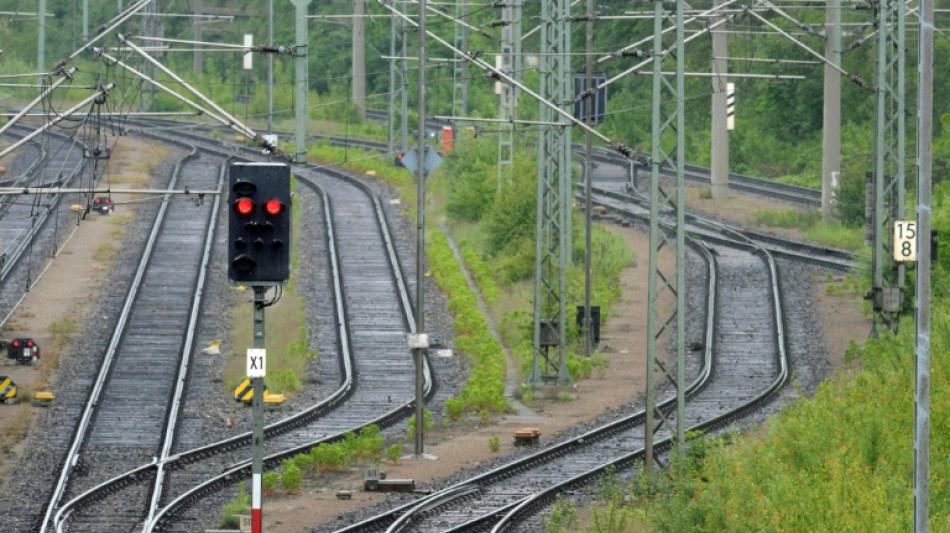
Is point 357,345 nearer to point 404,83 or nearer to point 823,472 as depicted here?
point 404,83

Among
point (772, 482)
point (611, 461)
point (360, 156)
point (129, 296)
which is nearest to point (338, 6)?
point (360, 156)

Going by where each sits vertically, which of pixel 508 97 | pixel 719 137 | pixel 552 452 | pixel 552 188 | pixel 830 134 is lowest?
pixel 552 452

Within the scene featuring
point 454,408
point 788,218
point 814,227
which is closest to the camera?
point 454,408

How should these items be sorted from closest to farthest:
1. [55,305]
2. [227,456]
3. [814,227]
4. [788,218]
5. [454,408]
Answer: [227,456], [454,408], [55,305], [814,227], [788,218]

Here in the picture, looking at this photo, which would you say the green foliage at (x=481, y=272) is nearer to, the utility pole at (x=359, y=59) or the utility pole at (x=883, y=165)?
the utility pole at (x=883, y=165)

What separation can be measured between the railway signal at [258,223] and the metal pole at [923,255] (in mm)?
6027

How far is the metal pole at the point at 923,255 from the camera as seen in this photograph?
14141 millimetres

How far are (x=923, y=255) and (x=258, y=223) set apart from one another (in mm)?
6337

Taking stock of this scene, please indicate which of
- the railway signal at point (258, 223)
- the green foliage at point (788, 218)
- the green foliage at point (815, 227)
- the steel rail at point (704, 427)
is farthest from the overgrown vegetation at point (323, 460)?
the green foliage at point (788, 218)

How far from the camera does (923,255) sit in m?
14.3

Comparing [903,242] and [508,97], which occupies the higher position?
[508,97]

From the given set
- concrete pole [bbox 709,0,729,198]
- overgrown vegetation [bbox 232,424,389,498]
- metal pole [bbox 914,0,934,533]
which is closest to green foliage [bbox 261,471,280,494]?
overgrown vegetation [bbox 232,424,389,498]

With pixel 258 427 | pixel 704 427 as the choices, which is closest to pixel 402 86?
pixel 704 427

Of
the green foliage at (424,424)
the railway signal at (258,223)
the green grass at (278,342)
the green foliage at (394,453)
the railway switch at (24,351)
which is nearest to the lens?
the railway signal at (258,223)
